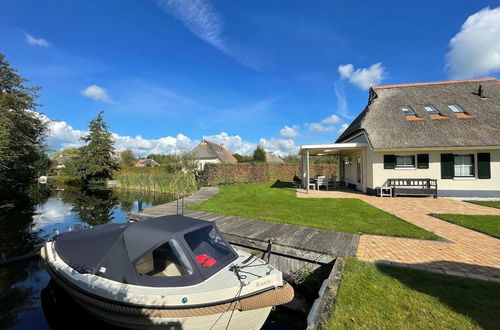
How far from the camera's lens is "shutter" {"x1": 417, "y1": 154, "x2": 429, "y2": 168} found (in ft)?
42.0

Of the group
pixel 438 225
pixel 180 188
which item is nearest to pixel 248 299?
pixel 438 225

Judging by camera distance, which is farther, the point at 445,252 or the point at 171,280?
the point at 445,252

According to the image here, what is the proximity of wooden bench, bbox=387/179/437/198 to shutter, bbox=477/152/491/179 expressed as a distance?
2.24 meters

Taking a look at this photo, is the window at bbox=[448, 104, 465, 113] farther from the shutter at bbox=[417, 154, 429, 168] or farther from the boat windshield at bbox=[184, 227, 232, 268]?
the boat windshield at bbox=[184, 227, 232, 268]

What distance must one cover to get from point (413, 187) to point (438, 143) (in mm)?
2541

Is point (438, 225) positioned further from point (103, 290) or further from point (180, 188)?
point (180, 188)

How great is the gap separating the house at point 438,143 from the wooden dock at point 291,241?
8.47 meters

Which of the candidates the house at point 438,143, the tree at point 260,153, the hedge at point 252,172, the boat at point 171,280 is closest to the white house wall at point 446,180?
the house at point 438,143

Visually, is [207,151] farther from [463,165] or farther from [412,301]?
[412,301]

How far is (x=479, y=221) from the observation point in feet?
23.5

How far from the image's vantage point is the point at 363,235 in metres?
6.05

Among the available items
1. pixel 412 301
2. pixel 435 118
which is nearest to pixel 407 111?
pixel 435 118

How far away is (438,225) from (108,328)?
8.35 metres

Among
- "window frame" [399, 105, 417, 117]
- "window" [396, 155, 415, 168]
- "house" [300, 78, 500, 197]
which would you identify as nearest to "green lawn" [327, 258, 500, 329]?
"house" [300, 78, 500, 197]
